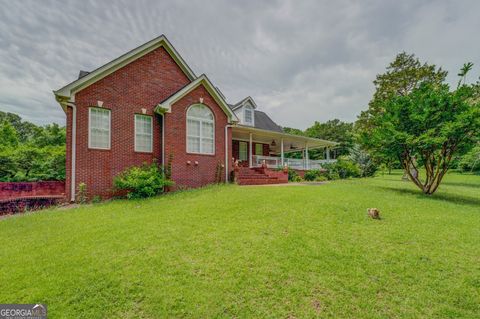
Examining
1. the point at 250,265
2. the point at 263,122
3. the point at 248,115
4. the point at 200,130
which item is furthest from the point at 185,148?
the point at 263,122

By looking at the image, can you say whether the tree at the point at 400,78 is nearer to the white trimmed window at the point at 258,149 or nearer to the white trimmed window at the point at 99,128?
the white trimmed window at the point at 258,149

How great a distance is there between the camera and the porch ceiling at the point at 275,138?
673 inches

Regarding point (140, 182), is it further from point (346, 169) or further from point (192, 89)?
point (346, 169)

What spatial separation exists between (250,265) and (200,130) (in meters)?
9.41

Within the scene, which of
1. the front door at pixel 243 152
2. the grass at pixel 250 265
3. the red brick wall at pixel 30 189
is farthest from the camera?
the front door at pixel 243 152

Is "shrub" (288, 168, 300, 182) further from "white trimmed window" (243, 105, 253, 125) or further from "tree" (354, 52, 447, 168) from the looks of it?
"tree" (354, 52, 447, 168)

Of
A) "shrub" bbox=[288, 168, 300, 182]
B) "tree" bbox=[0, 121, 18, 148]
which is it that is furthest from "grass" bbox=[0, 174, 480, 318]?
"tree" bbox=[0, 121, 18, 148]

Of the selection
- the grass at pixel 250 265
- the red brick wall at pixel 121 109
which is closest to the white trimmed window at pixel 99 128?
the red brick wall at pixel 121 109

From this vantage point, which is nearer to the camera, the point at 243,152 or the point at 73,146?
the point at 73,146

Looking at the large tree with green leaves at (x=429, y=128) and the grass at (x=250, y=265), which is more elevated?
the large tree with green leaves at (x=429, y=128)

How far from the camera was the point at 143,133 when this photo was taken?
452 inches

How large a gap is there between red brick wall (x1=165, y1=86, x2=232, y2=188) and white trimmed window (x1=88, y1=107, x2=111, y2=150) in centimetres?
260

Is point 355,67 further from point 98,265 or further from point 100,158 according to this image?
point 98,265

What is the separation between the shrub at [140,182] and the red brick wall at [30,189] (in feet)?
14.7
